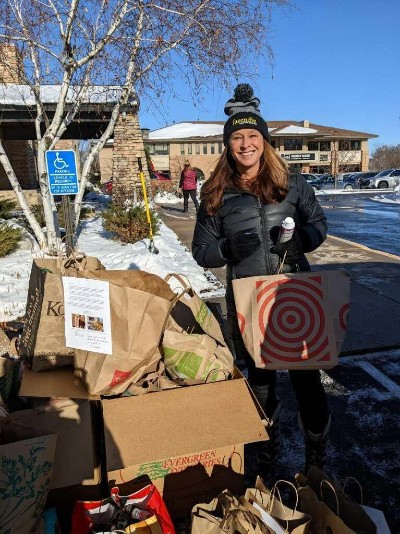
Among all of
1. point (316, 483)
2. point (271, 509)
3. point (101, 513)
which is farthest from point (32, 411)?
point (316, 483)

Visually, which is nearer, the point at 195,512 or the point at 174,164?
the point at 195,512

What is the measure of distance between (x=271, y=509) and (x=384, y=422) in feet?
5.34

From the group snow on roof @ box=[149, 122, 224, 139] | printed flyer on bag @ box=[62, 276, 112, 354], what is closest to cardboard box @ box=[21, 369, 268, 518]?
printed flyer on bag @ box=[62, 276, 112, 354]

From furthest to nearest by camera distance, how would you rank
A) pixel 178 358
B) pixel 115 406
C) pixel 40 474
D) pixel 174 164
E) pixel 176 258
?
pixel 174 164 → pixel 176 258 → pixel 178 358 → pixel 115 406 → pixel 40 474

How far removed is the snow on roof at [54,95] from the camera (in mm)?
8078

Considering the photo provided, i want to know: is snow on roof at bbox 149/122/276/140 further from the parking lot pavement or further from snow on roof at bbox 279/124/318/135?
the parking lot pavement

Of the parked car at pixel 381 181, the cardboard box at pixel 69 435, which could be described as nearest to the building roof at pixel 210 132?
the parked car at pixel 381 181

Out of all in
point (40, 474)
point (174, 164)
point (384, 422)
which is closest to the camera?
point (40, 474)

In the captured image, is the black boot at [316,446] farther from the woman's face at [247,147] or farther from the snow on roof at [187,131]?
the snow on roof at [187,131]

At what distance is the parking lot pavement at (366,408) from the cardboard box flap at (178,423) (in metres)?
0.80

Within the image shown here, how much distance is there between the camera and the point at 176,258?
7.86 metres

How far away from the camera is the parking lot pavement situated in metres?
2.34

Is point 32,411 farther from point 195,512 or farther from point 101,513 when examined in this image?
point 195,512

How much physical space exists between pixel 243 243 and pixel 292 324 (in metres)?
0.46
